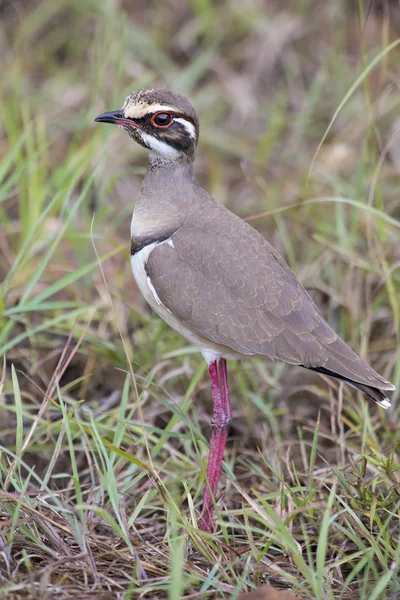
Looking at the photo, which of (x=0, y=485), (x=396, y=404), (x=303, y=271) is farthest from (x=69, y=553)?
(x=303, y=271)

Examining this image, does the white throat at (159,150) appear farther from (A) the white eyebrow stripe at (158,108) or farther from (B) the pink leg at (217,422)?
(B) the pink leg at (217,422)

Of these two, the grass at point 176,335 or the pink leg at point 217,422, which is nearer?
the grass at point 176,335

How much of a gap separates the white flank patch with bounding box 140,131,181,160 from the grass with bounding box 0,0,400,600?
0.45 metres

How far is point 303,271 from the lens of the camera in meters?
4.96

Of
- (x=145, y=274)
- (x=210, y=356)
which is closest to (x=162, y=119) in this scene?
(x=145, y=274)

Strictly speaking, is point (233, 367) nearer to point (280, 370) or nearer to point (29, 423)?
point (280, 370)

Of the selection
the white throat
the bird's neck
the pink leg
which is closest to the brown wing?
the bird's neck

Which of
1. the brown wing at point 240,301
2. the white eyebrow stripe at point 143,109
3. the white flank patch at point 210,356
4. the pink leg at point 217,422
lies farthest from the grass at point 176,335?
the white eyebrow stripe at point 143,109

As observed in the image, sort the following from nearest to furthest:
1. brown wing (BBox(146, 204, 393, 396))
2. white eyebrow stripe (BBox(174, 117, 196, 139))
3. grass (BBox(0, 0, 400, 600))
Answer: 1. grass (BBox(0, 0, 400, 600))
2. brown wing (BBox(146, 204, 393, 396))
3. white eyebrow stripe (BBox(174, 117, 196, 139))

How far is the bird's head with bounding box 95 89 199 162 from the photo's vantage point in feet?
11.9

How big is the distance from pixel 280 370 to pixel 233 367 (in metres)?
0.26

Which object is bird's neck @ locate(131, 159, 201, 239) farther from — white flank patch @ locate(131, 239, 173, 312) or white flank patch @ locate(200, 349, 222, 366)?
white flank patch @ locate(200, 349, 222, 366)

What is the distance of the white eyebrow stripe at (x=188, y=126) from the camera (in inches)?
145

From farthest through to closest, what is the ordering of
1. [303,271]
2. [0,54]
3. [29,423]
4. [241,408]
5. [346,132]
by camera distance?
[0,54], [346,132], [303,271], [241,408], [29,423]
